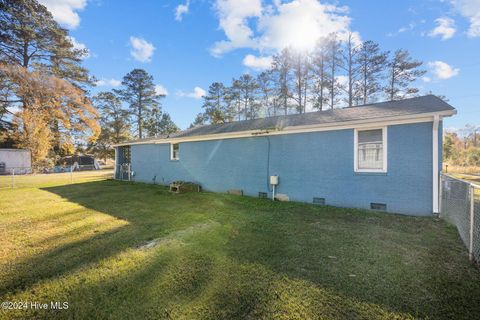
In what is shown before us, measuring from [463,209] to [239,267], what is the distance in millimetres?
4096

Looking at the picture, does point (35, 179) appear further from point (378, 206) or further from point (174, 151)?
point (378, 206)

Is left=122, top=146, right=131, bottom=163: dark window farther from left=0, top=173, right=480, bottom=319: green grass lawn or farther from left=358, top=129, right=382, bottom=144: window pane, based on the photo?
left=358, top=129, right=382, bottom=144: window pane

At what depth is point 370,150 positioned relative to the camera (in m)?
5.94

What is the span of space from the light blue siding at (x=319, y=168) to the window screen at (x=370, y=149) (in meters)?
0.22

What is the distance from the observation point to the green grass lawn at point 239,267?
2.14 m

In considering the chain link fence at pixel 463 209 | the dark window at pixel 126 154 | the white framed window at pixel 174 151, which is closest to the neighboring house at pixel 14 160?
the dark window at pixel 126 154

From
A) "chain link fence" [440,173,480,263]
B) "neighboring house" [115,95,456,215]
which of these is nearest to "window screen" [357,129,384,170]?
"neighboring house" [115,95,456,215]

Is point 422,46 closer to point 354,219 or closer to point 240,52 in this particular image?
point 240,52

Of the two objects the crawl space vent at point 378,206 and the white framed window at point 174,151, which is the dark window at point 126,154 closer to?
the white framed window at point 174,151

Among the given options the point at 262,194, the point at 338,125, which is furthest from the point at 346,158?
the point at 262,194

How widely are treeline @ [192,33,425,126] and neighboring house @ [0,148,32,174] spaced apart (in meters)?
24.5

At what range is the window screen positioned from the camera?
5797 mm

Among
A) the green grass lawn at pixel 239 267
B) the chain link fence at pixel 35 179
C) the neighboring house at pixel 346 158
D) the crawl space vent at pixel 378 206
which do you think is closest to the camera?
the green grass lawn at pixel 239 267

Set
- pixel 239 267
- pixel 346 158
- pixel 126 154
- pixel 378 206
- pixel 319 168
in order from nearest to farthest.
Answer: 1. pixel 239 267
2. pixel 378 206
3. pixel 346 158
4. pixel 319 168
5. pixel 126 154
